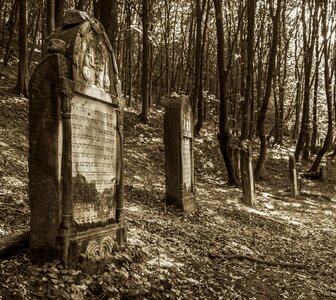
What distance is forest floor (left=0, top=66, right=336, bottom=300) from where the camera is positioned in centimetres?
434

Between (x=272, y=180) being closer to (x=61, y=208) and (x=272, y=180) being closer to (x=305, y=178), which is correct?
(x=305, y=178)

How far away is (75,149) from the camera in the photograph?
4727mm

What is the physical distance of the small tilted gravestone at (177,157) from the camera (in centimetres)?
934

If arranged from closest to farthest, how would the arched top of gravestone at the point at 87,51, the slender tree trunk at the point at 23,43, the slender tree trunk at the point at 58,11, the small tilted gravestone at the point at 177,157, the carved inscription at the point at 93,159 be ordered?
the carved inscription at the point at 93,159, the arched top of gravestone at the point at 87,51, the small tilted gravestone at the point at 177,157, the slender tree trunk at the point at 58,11, the slender tree trunk at the point at 23,43

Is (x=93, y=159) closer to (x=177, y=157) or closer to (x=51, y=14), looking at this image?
(x=177, y=157)

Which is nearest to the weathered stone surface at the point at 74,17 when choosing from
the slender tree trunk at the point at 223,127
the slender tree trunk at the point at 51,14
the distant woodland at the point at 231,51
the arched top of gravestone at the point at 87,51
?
the arched top of gravestone at the point at 87,51

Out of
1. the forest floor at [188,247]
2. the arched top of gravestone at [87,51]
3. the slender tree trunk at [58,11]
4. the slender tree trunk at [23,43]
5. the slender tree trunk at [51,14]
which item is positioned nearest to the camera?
the forest floor at [188,247]

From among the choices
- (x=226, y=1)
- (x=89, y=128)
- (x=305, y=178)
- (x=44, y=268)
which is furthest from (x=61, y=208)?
(x=226, y=1)

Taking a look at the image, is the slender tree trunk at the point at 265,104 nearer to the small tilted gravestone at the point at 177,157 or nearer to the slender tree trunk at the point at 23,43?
the small tilted gravestone at the point at 177,157

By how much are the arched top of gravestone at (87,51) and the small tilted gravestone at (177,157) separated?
154 inches

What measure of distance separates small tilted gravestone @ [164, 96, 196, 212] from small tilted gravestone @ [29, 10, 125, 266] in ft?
12.4

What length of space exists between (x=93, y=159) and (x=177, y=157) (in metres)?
4.48

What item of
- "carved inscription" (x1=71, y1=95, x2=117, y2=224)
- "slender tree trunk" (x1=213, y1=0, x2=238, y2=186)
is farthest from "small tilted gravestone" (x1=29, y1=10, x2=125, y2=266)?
"slender tree trunk" (x1=213, y1=0, x2=238, y2=186)

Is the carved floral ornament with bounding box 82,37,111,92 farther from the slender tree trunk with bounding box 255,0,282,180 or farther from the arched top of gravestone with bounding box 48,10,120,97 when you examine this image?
the slender tree trunk with bounding box 255,0,282,180
